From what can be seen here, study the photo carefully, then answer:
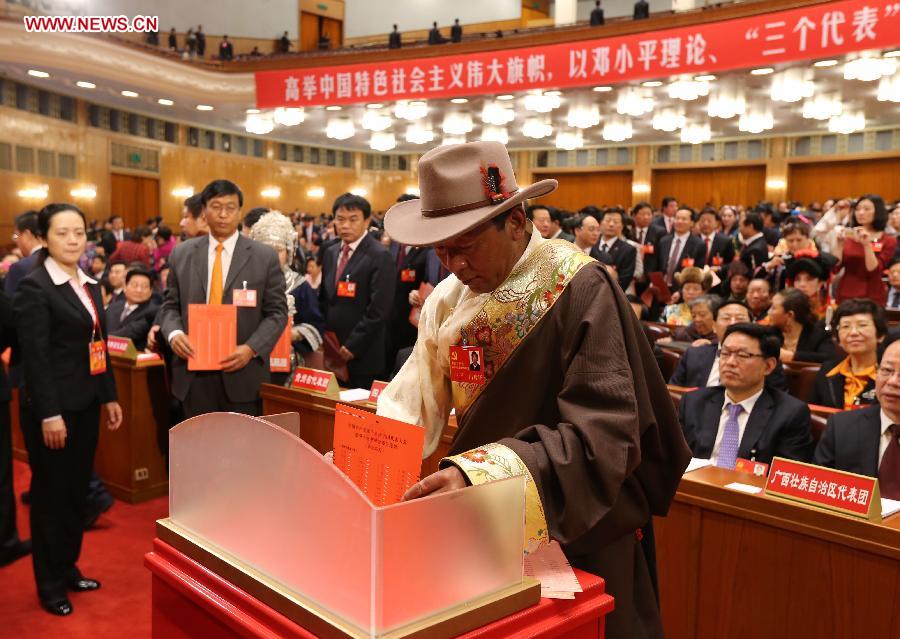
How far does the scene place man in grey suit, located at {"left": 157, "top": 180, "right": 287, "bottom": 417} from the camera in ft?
9.70

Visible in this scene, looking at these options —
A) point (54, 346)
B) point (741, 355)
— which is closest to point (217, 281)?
point (54, 346)

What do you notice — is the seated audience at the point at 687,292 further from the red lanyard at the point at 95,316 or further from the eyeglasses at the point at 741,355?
the red lanyard at the point at 95,316

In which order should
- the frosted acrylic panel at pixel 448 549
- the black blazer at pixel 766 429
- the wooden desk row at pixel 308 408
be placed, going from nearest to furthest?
the frosted acrylic panel at pixel 448 549
the black blazer at pixel 766 429
the wooden desk row at pixel 308 408

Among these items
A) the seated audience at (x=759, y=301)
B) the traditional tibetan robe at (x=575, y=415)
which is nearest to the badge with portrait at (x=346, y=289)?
the seated audience at (x=759, y=301)

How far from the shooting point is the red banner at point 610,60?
7.24m

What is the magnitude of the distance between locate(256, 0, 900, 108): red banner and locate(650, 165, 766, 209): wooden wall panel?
793 cm

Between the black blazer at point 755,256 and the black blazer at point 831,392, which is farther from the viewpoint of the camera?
the black blazer at point 755,256

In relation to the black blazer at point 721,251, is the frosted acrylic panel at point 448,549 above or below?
below

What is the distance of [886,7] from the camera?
6.86 meters

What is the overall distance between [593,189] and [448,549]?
58.5 feet

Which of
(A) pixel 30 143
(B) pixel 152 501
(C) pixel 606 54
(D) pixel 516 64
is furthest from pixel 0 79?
(B) pixel 152 501

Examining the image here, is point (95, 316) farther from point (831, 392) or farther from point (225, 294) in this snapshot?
point (831, 392)

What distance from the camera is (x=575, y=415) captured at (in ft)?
3.40

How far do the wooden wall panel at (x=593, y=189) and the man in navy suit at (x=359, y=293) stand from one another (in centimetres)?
1368
